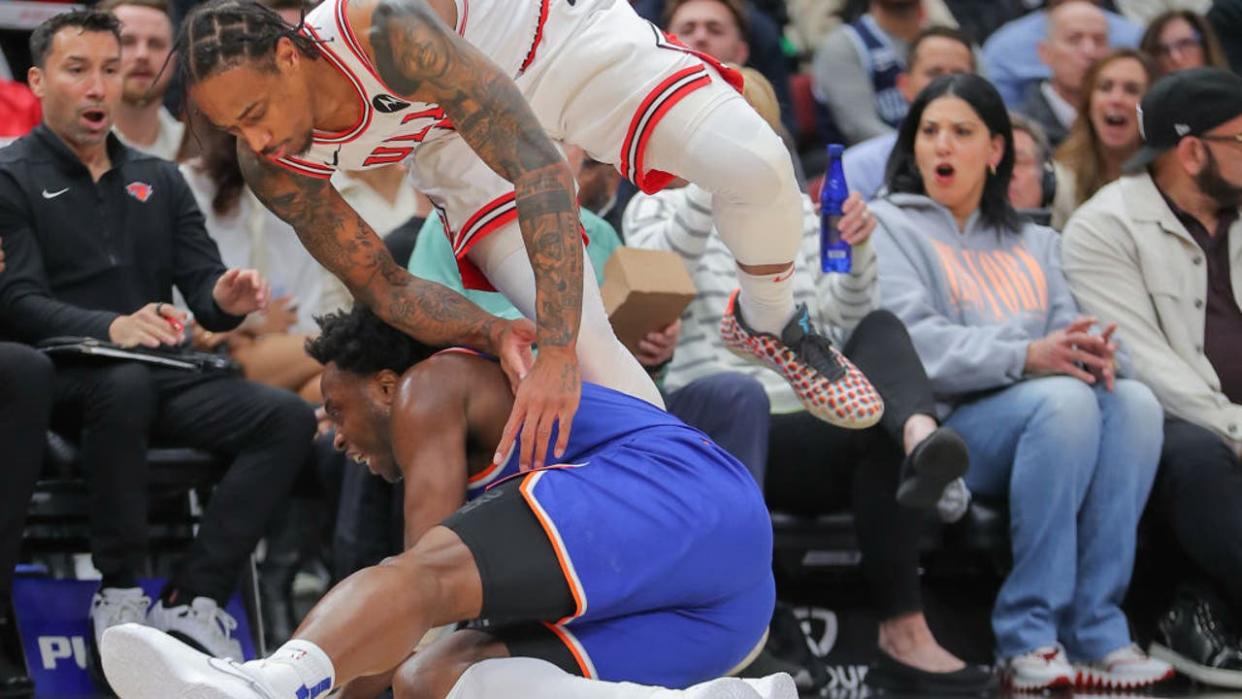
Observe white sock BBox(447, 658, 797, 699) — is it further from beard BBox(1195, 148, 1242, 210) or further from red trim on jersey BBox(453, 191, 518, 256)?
beard BBox(1195, 148, 1242, 210)

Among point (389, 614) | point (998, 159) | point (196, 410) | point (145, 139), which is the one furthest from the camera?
point (145, 139)

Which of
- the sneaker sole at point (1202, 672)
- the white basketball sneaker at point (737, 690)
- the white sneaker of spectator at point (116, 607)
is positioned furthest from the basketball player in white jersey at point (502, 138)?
the sneaker sole at point (1202, 672)

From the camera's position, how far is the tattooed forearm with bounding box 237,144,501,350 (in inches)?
128

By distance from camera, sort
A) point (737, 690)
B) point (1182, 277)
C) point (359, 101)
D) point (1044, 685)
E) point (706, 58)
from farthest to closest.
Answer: point (1182, 277), point (1044, 685), point (706, 58), point (359, 101), point (737, 690)

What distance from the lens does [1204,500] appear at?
469 centimetres

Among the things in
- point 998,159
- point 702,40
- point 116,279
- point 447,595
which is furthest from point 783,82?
point 447,595

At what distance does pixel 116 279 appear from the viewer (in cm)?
457

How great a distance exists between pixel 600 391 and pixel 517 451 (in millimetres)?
204

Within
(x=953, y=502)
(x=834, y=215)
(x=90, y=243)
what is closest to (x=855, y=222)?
(x=834, y=215)

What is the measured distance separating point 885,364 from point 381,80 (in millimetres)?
1914

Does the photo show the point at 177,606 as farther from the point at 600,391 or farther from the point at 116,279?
the point at 600,391

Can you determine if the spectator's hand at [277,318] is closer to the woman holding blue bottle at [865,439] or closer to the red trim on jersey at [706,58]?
the woman holding blue bottle at [865,439]

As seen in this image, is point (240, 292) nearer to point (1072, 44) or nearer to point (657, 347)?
point (657, 347)

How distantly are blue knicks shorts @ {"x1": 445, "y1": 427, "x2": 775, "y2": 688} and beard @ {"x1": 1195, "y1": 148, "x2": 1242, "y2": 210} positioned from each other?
2594 millimetres
